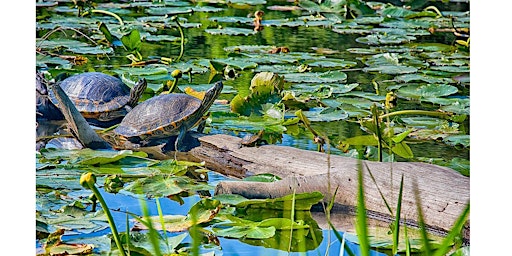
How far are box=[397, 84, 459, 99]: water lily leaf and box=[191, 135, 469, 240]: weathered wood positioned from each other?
1377mm

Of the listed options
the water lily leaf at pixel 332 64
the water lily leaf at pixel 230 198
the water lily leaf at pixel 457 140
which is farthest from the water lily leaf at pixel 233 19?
the water lily leaf at pixel 230 198

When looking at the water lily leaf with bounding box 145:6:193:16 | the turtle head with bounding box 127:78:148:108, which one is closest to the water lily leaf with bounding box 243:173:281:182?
the turtle head with bounding box 127:78:148:108

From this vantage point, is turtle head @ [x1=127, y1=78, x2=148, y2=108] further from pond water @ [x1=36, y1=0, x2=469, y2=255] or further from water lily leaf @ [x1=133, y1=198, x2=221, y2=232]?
water lily leaf @ [x1=133, y1=198, x2=221, y2=232]

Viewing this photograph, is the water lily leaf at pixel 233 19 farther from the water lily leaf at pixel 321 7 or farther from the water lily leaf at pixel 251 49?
the water lily leaf at pixel 251 49

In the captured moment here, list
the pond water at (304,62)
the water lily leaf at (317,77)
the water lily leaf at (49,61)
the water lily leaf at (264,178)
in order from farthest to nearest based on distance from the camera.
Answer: the water lily leaf at (49,61) → the water lily leaf at (317,77) → the pond water at (304,62) → the water lily leaf at (264,178)

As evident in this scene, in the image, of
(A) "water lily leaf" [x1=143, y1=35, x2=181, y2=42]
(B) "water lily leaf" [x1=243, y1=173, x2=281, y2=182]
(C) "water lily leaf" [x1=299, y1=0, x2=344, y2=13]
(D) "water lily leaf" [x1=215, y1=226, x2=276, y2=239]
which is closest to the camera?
(D) "water lily leaf" [x1=215, y1=226, x2=276, y2=239]

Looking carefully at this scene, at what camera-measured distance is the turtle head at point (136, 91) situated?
456 cm

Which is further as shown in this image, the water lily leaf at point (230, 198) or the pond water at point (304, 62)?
the pond water at point (304, 62)

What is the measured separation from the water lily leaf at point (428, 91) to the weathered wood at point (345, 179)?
1377 mm

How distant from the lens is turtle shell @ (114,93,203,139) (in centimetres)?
399

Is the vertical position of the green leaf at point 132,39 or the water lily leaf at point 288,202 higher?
the green leaf at point 132,39

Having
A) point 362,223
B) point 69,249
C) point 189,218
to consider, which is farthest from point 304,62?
point 362,223
